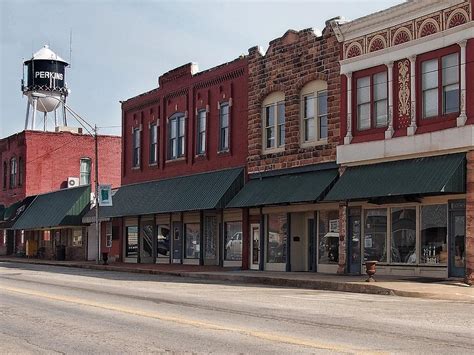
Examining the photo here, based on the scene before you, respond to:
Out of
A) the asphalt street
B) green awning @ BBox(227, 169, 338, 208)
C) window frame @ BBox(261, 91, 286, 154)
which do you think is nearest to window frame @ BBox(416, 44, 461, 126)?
green awning @ BBox(227, 169, 338, 208)

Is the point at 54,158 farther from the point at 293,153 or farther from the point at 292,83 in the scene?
the point at 293,153

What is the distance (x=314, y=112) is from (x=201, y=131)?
9418mm

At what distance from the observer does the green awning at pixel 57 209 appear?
164 feet

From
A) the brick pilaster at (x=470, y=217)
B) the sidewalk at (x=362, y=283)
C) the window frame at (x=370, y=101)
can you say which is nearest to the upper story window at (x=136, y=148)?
the sidewalk at (x=362, y=283)

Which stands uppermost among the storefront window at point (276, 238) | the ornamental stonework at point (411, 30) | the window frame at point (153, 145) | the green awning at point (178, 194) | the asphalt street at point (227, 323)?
the ornamental stonework at point (411, 30)

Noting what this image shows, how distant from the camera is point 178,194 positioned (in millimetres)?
39125

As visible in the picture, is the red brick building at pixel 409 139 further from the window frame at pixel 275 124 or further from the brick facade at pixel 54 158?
the brick facade at pixel 54 158

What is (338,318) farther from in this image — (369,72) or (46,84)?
(46,84)

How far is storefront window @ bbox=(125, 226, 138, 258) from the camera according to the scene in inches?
1772

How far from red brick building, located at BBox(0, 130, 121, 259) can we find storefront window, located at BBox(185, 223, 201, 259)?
873 inches

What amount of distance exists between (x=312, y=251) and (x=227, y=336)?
2001 centimetres

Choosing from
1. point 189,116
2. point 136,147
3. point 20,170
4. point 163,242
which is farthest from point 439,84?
point 20,170

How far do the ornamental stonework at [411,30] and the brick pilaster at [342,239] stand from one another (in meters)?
5.68

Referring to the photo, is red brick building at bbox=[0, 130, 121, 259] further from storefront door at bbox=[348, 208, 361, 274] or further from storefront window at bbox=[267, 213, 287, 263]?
storefront door at bbox=[348, 208, 361, 274]
